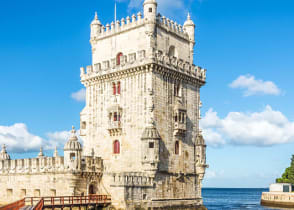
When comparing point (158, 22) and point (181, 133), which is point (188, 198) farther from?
point (158, 22)

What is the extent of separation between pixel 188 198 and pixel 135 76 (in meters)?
15.6

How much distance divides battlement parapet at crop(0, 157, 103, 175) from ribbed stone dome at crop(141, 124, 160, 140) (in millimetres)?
6586

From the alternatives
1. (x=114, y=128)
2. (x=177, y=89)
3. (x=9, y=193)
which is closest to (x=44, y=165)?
(x=9, y=193)

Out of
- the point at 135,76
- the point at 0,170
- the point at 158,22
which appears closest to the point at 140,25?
the point at 158,22

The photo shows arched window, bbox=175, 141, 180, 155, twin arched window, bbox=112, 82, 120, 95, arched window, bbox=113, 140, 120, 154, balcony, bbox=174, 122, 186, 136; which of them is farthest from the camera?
twin arched window, bbox=112, 82, 120, 95

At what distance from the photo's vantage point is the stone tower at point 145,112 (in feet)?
163

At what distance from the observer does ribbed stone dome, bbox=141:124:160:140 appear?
49.2m

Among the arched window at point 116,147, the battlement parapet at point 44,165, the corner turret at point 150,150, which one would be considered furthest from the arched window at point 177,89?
the battlement parapet at point 44,165

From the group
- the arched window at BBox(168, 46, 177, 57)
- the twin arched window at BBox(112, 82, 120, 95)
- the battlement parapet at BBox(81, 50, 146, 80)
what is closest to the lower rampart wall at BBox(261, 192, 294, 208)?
the arched window at BBox(168, 46, 177, 57)

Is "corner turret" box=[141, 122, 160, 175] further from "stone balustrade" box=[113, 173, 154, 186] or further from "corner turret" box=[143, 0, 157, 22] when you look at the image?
"corner turret" box=[143, 0, 157, 22]

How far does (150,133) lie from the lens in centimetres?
4931

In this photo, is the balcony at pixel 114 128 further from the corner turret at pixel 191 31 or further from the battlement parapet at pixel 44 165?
the corner turret at pixel 191 31

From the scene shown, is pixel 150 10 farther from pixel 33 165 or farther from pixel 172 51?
pixel 33 165

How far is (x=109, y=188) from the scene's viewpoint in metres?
50.0
